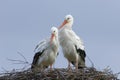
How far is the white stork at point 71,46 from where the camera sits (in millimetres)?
19547

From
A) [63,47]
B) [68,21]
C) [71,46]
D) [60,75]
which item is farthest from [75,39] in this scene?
[60,75]

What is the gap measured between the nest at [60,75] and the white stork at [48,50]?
8.45ft

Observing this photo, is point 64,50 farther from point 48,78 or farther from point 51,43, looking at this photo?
point 48,78

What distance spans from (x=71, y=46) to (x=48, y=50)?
0.63 metres

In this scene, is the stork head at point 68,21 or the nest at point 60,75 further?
the stork head at point 68,21

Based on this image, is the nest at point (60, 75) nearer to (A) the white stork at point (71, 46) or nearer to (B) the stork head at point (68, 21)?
(A) the white stork at point (71, 46)

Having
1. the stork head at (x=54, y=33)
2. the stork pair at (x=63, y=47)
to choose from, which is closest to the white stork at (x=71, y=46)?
the stork pair at (x=63, y=47)

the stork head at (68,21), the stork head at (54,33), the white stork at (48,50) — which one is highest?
the stork head at (68,21)

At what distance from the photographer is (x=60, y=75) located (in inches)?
655

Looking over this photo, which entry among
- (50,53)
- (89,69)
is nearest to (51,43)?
(50,53)

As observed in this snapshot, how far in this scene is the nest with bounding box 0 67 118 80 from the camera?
55.0 ft

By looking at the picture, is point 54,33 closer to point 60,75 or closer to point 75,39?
point 75,39

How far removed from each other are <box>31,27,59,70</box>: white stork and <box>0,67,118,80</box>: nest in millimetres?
2575

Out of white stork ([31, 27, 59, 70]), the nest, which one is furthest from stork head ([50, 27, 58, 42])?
the nest
